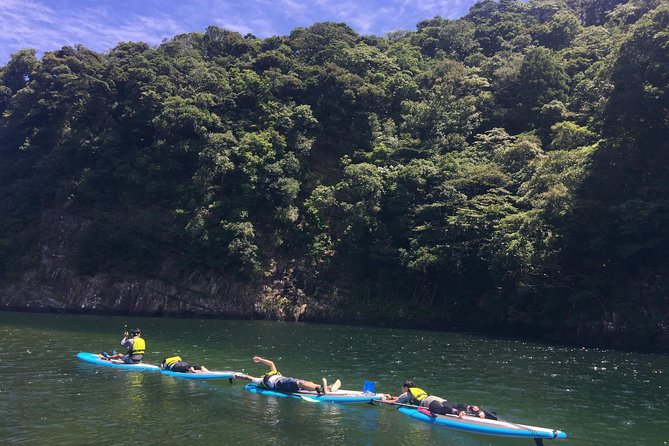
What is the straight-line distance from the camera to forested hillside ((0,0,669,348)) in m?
29.9

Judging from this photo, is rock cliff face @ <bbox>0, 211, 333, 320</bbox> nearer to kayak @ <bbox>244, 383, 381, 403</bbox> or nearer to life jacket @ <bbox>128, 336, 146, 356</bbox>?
A: life jacket @ <bbox>128, 336, 146, 356</bbox>

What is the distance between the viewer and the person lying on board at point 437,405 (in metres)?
12.5

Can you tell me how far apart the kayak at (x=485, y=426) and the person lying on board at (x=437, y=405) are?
0.52ft

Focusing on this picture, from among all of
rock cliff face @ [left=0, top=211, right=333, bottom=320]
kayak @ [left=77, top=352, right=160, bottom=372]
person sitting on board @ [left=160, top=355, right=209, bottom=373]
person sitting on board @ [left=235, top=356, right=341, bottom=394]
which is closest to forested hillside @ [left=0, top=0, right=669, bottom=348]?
rock cliff face @ [left=0, top=211, right=333, bottom=320]

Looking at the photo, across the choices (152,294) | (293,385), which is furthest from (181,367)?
(152,294)

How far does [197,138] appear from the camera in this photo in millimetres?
45719

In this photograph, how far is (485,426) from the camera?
472 inches

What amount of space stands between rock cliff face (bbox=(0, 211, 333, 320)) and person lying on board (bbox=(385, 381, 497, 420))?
26.3m

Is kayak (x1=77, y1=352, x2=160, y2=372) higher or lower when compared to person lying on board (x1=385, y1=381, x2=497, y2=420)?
lower

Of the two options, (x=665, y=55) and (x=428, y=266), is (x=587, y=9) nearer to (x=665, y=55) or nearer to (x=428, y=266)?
(x=665, y=55)

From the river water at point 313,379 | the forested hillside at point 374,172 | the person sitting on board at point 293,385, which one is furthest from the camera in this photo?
the forested hillside at point 374,172

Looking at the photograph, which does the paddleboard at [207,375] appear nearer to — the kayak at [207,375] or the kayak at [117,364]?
the kayak at [207,375]

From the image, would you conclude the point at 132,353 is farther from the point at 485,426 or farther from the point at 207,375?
the point at 485,426

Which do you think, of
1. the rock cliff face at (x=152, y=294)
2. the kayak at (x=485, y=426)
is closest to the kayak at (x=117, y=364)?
the kayak at (x=485, y=426)
